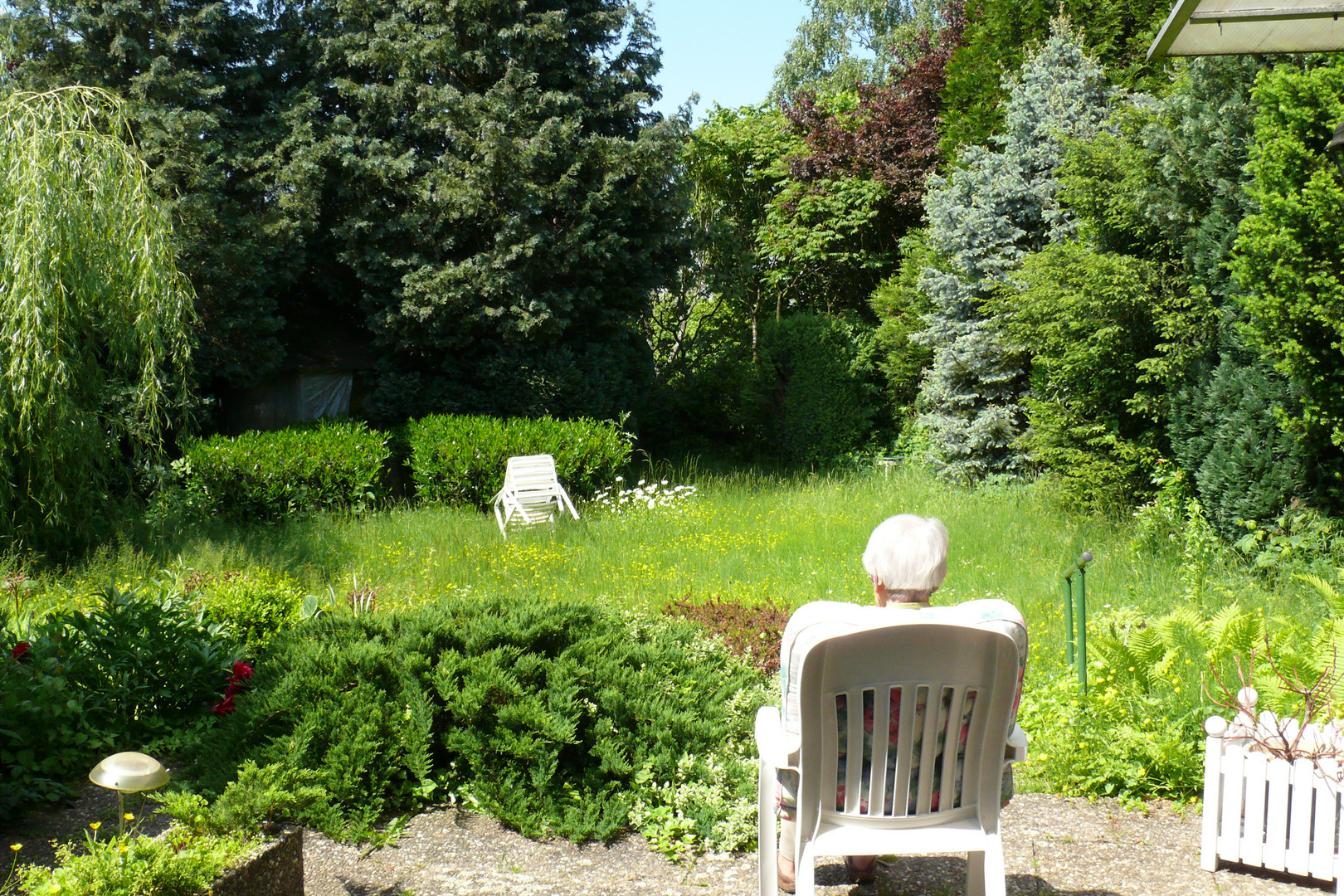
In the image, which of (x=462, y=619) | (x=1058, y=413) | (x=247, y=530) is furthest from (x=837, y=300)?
(x=462, y=619)

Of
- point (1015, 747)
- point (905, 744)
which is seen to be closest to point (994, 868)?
point (1015, 747)

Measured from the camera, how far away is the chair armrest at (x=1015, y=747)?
8.17ft

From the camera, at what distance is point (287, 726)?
12.0ft

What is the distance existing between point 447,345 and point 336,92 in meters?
4.00

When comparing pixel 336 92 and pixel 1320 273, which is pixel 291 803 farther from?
pixel 336 92

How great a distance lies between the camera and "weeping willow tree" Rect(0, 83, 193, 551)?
6516mm

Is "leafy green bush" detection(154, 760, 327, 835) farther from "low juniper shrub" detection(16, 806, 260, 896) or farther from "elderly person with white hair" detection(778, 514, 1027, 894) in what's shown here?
"elderly person with white hair" detection(778, 514, 1027, 894)

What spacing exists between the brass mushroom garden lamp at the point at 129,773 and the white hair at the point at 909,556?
185 cm

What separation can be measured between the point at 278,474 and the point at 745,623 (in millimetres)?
6458

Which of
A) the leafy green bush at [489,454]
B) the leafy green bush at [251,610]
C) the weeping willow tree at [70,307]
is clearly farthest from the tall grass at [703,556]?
the leafy green bush at [251,610]

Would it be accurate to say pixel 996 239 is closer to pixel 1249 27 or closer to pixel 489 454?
pixel 1249 27

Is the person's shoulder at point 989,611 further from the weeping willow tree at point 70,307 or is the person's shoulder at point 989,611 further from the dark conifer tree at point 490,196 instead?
the dark conifer tree at point 490,196

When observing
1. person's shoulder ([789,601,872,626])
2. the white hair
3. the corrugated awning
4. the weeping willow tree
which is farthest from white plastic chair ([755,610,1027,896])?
the weeping willow tree

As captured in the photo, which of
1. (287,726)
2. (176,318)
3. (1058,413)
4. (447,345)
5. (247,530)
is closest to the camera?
(287,726)
